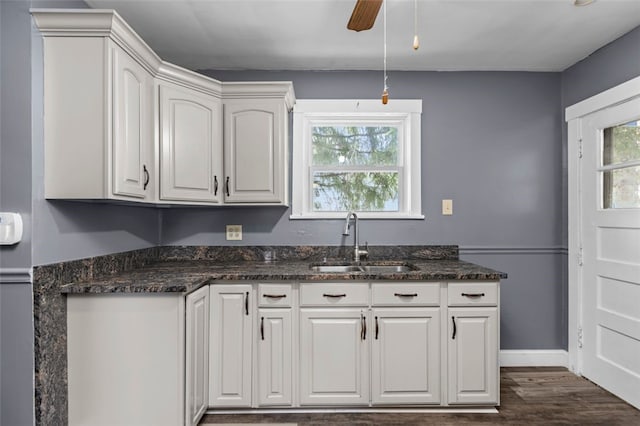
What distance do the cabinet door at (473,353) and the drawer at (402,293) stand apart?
17cm

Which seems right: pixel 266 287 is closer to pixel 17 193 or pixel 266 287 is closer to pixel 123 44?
pixel 17 193

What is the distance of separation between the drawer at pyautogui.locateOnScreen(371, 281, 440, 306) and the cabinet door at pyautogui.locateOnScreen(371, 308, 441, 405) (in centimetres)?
4

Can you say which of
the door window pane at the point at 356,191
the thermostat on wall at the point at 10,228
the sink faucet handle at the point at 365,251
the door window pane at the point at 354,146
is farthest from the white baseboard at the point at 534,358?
the thermostat on wall at the point at 10,228

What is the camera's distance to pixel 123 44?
187cm

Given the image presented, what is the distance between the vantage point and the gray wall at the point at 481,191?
2994mm

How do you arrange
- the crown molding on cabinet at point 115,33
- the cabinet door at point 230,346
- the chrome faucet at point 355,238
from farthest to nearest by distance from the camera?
the chrome faucet at point 355,238
the cabinet door at point 230,346
the crown molding on cabinet at point 115,33

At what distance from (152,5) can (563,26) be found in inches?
99.7

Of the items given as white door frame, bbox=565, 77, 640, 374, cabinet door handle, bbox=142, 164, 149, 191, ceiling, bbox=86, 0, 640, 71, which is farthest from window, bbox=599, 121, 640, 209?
cabinet door handle, bbox=142, 164, 149, 191

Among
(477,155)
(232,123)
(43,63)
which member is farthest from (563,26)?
(43,63)

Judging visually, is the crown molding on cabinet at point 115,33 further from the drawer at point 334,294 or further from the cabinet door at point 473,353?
the cabinet door at point 473,353

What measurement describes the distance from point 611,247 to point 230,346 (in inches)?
105

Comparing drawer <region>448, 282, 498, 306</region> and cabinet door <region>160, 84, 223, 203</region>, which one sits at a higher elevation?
cabinet door <region>160, 84, 223, 203</region>

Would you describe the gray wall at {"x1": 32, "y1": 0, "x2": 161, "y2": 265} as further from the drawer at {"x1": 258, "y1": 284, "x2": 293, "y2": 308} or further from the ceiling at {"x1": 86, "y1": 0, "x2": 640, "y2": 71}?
the drawer at {"x1": 258, "y1": 284, "x2": 293, "y2": 308}

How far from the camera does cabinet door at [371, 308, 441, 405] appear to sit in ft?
7.45
